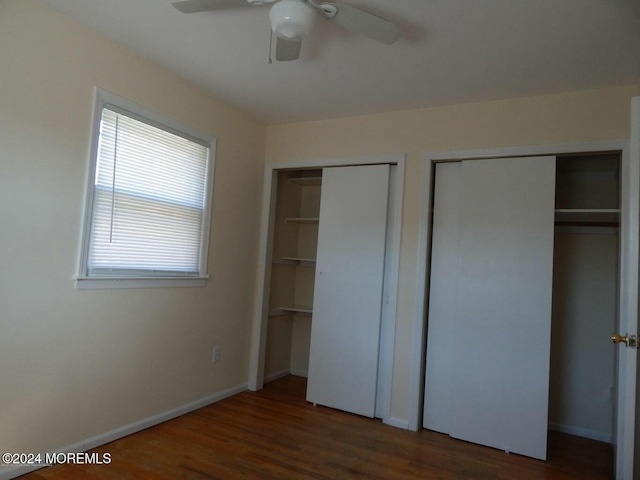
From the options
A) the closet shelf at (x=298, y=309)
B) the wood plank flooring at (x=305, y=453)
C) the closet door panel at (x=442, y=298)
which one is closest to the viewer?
the wood plank flooring at (x=305, y=453)

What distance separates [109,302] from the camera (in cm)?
269

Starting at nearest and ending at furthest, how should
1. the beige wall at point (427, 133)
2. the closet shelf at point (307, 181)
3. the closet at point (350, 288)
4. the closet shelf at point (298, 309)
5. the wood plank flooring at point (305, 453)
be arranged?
the wood plank flooring at point (305, 453)
the beige wall at point (427, 133)
the closet at point (350, 288)
the closet shelf at point (298, 309)
the closet shelf at point (307, 181)

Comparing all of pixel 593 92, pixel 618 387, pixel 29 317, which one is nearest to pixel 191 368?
pixel 29 317

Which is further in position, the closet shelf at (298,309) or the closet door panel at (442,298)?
the closet shelf at (298,309)

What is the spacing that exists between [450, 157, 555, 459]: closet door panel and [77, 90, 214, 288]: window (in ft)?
6.98

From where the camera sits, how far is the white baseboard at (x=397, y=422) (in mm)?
3265

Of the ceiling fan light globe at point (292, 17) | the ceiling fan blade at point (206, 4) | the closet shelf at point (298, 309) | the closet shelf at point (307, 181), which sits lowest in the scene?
the closet shelf at point (298, 309)

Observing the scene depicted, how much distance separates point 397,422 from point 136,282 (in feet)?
7.46

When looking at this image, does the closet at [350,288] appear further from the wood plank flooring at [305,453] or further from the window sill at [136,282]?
the window sill at [136,282]

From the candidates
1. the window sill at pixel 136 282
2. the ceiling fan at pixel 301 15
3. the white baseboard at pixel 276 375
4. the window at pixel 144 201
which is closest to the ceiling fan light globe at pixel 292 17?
the ceiling fan at pixel 301 15

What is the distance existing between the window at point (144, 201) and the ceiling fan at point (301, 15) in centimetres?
111

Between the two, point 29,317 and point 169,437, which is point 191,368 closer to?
point 169,437

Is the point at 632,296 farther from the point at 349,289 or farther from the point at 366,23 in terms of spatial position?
the point at 349,289

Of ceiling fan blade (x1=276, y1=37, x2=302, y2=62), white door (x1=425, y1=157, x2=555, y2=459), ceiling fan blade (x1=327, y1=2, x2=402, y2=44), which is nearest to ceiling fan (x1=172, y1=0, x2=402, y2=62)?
ceiling fan blade (x1=327, y1=2, x2=402, y2=44)
